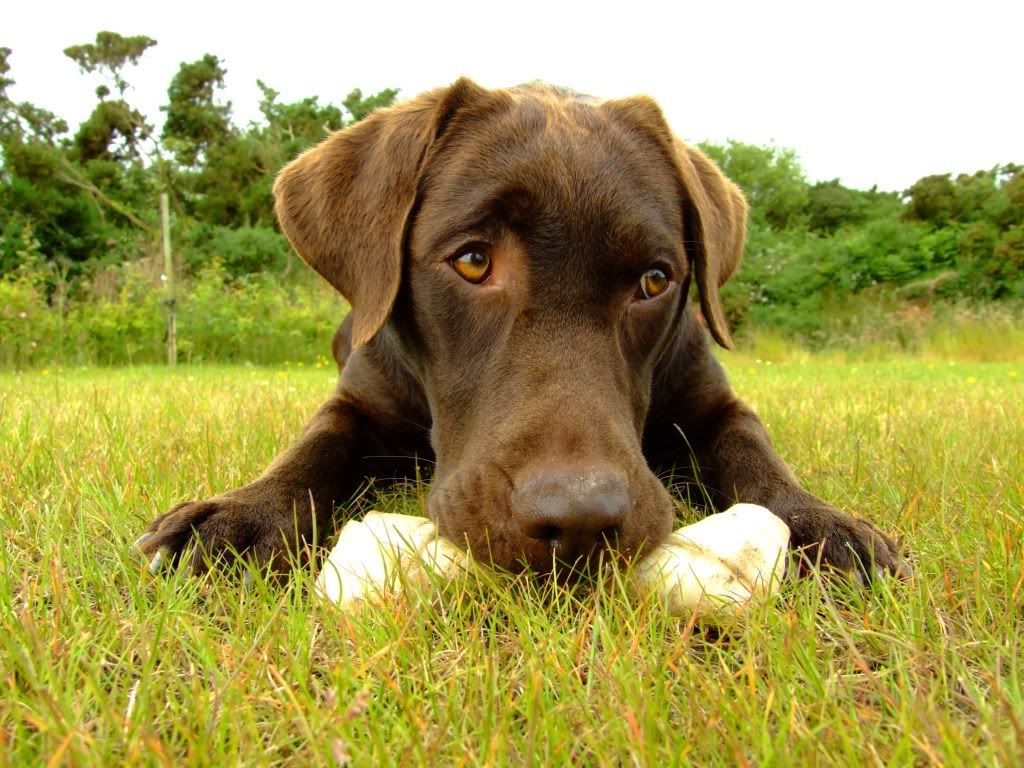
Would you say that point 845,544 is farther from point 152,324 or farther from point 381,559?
point 152,324

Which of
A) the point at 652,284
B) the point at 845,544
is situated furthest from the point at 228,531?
the point at 845,544

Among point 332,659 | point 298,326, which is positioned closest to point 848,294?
point 298,326

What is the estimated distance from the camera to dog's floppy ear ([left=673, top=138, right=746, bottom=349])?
256cm

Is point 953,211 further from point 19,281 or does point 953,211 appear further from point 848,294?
point 19,281

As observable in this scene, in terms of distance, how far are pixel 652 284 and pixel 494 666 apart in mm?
1341

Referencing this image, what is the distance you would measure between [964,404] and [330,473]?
421 cm

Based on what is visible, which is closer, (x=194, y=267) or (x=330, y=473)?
(x=330, y=473)

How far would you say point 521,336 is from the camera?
2.02 meters

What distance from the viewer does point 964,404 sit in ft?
16.7

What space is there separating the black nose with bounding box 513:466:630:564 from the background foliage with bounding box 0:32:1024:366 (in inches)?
332

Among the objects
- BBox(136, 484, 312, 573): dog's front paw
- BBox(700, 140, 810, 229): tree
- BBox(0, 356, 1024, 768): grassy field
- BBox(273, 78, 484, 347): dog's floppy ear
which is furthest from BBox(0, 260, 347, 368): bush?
BBox(700, 140, 810, 229): tree

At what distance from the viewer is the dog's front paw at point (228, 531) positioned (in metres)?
1.80

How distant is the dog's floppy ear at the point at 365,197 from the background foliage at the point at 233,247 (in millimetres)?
7233

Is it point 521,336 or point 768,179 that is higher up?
point 768,179
